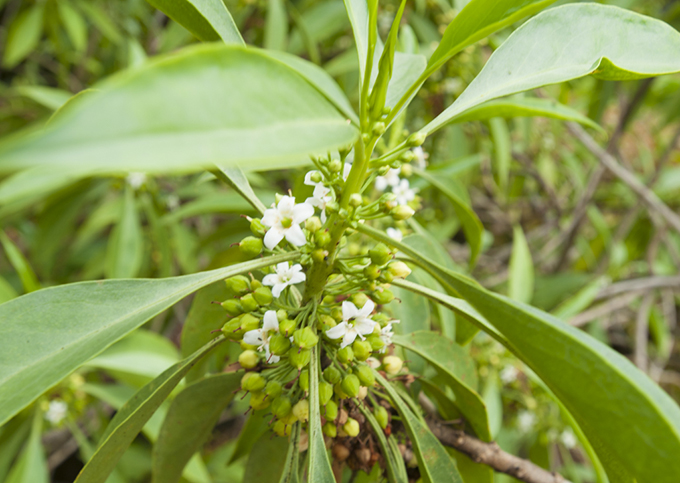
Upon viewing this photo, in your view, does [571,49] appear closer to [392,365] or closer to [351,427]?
[392,365]

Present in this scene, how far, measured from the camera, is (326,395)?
33.8 inches

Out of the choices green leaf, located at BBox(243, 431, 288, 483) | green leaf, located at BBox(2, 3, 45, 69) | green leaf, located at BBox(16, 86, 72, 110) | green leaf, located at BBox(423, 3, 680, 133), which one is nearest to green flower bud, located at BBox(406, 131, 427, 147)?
green leaf, located at BBox(423, 3, 680, 133)

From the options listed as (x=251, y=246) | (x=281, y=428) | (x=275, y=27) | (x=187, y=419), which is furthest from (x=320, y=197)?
(x=275, y=27)

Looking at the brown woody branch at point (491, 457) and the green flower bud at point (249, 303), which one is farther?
the brown woody branch at point (491, 457)

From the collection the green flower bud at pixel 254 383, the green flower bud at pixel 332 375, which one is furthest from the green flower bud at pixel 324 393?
the green flower bud at pixel 254 383

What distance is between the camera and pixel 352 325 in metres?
0.84

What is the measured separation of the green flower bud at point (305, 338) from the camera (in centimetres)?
78

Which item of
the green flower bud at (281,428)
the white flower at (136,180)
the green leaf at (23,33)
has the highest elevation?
the green leaf at (23,33)

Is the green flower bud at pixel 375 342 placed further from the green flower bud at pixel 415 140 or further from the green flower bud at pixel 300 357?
the green flower bud at pixel 415 140

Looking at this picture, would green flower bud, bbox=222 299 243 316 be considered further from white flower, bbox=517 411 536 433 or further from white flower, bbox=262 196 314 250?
white flower, bbox=517 411 536 433

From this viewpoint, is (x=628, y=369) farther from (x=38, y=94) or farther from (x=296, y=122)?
(x=38, y=94)

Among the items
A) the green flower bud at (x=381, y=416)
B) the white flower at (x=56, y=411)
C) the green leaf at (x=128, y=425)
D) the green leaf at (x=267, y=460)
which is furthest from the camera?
the white flower at (x=56, y=411)

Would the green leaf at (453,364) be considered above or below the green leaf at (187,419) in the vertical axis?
above

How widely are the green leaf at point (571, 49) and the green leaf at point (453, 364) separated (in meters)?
0.46
